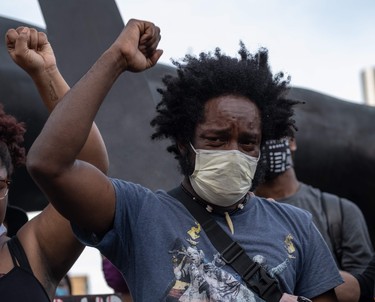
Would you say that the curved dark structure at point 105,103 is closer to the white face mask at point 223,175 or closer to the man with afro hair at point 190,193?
the man with afro hair at point 190,193

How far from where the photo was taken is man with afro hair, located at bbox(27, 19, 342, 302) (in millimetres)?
Answer: 2611

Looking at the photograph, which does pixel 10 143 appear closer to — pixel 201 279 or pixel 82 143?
pixel 82 143

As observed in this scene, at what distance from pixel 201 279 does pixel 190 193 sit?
343 millimetres

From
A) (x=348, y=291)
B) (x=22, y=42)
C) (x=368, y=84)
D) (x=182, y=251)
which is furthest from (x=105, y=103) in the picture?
(x=368, y=84)

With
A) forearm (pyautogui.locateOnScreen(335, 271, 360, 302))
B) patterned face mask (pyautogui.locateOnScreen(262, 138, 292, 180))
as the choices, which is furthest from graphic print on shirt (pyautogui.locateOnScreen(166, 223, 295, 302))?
patterned face mask (pyautogui.locateOnScreen(262, 138, 292, 180))

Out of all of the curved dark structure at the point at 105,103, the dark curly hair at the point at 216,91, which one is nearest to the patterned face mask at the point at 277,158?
the curved dark structure at the point at 105,103

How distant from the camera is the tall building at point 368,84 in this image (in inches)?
1023

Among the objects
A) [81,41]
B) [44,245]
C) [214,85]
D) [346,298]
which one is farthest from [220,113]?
[81,41]

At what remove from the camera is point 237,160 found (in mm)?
2832

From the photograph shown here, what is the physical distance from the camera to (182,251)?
2.70 metres

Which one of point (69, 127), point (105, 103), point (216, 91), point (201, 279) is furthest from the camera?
point (105, 103)

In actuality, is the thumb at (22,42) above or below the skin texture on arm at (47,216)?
above

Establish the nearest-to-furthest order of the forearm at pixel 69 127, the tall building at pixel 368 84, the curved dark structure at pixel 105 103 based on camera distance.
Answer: the forearm at pixel 69 127 < the curved dark structure at pixel 105 103 < the tall building at pixel 368 84

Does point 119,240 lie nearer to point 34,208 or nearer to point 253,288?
point 253,288
